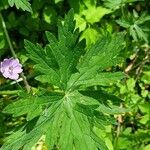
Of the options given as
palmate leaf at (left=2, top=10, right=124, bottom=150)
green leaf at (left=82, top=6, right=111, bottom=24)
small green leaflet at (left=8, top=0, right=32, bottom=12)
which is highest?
green leaf at (left=82, top=6, right=111, bottom=24)

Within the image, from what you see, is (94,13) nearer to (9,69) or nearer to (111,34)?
(111,34)

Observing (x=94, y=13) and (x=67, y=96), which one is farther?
(x=94, y=13)

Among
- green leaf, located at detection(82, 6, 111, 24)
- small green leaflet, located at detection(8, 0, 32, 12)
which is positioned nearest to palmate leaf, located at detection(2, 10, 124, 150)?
small green leaflet, located at detection(8, 0, 32, 12)

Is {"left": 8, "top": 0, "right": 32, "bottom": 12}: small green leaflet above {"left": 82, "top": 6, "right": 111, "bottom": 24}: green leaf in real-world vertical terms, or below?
below

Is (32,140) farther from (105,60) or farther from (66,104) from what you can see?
(105,60)

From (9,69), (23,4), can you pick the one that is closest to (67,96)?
(9,69)

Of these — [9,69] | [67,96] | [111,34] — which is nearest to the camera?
[67,96]

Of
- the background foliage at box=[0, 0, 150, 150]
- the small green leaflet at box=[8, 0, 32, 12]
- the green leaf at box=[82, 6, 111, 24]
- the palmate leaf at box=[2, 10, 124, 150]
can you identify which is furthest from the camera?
the green leaf at box=[82, 6, 111, 24]

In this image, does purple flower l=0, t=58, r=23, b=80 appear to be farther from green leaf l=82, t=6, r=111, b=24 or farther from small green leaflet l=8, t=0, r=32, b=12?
green leaf l=82, t=6, r=111, b=24
